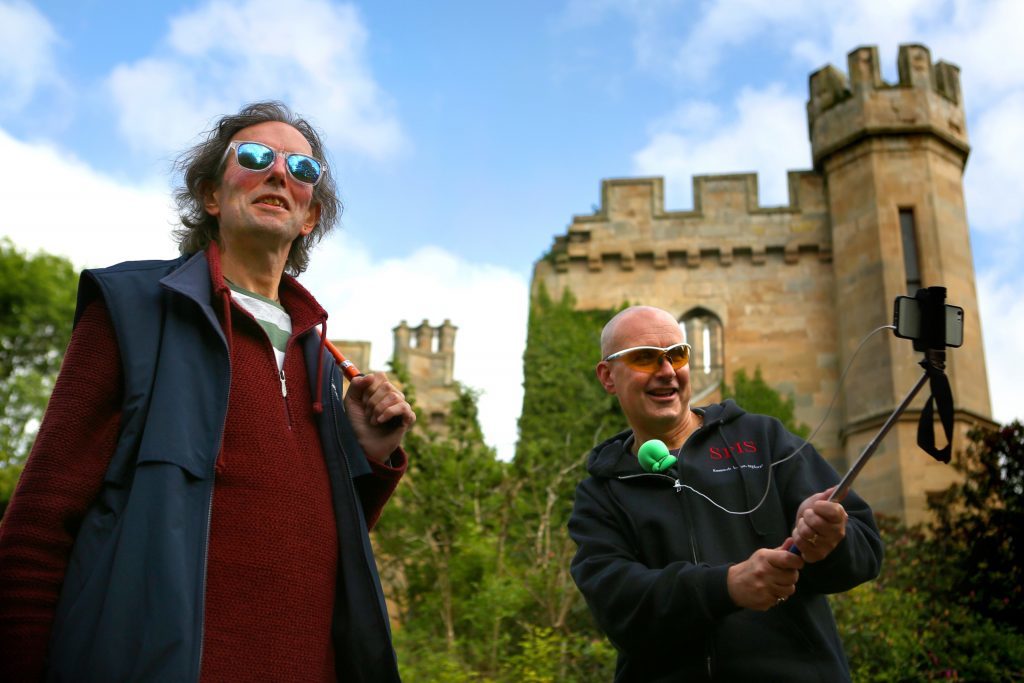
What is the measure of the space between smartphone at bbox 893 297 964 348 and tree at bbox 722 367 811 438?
46.2 ft

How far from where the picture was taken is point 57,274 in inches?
889

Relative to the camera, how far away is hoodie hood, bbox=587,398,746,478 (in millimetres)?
2926

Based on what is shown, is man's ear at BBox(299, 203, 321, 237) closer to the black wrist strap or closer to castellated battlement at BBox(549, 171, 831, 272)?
the black wrist strap

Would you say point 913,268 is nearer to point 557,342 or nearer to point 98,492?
point 557,342

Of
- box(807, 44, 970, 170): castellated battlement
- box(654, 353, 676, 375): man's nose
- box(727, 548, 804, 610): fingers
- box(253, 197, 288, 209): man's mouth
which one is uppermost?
box(807, 44, 970, 170): castellated battlement

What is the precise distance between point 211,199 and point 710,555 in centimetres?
164

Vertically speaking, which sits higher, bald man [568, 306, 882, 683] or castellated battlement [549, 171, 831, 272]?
castellated battlement [549, 171, 831, 272]

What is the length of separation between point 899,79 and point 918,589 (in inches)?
371

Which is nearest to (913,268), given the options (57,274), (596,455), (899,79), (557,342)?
(899,79)

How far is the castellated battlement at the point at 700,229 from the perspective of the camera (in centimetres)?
1733

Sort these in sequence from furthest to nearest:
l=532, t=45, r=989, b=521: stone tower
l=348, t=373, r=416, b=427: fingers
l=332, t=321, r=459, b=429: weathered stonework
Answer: l=332, t=321, r=459, b=429: weathered stonework < l=532, t=45, r=989, b=521: stone tower < l=348, t=373, r=416, b=427: fingers

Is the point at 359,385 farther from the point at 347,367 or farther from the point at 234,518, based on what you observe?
the point at 234,518

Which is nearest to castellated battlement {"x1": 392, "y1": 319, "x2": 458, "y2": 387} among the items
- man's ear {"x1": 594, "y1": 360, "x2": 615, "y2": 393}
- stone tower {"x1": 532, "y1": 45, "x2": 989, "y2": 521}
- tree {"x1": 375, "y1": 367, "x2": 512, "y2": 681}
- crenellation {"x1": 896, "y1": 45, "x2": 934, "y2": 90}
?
stone tower {"x1": 532, "y1": 45, "x2": 989, "y2": 521}

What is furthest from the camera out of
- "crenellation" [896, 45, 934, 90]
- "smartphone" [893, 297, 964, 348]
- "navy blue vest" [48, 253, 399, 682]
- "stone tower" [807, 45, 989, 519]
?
"crenellation" [896, 45, 934, 90]
